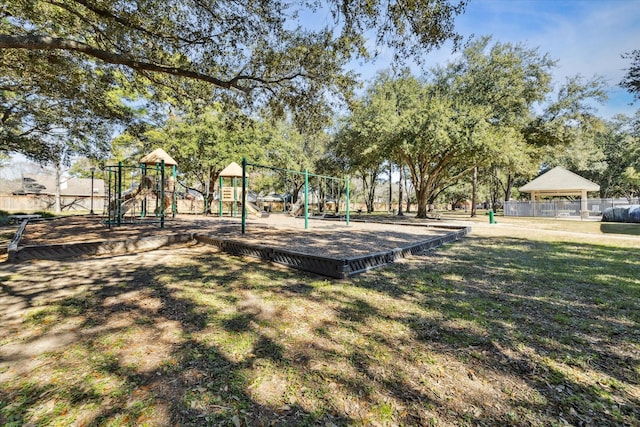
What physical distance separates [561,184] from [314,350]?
31.9m

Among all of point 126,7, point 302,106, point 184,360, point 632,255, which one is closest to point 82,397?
point 184,360

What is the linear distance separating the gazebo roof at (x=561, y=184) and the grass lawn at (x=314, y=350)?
27.1m

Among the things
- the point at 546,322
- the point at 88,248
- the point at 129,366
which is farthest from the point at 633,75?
the point at 88,248

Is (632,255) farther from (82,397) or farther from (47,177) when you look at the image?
(47,177)

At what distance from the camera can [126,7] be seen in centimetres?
652

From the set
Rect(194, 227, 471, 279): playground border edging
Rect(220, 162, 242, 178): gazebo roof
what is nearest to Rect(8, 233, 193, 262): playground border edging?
Rect(194, 227, 471, 279): playground border edging

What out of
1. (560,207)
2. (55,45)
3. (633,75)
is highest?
(633,75)

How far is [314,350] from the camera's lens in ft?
7.46

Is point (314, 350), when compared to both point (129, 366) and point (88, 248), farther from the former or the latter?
point (88, 248)

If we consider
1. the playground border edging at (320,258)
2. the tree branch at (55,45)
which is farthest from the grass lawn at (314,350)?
the tree branch at (55,45)

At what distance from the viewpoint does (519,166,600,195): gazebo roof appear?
24.4 meters

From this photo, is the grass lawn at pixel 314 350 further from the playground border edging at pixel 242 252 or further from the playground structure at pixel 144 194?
the playground structure at pixel 144 194

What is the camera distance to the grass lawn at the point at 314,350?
5.37ft

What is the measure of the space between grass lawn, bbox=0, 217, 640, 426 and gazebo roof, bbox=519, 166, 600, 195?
1067 inches
